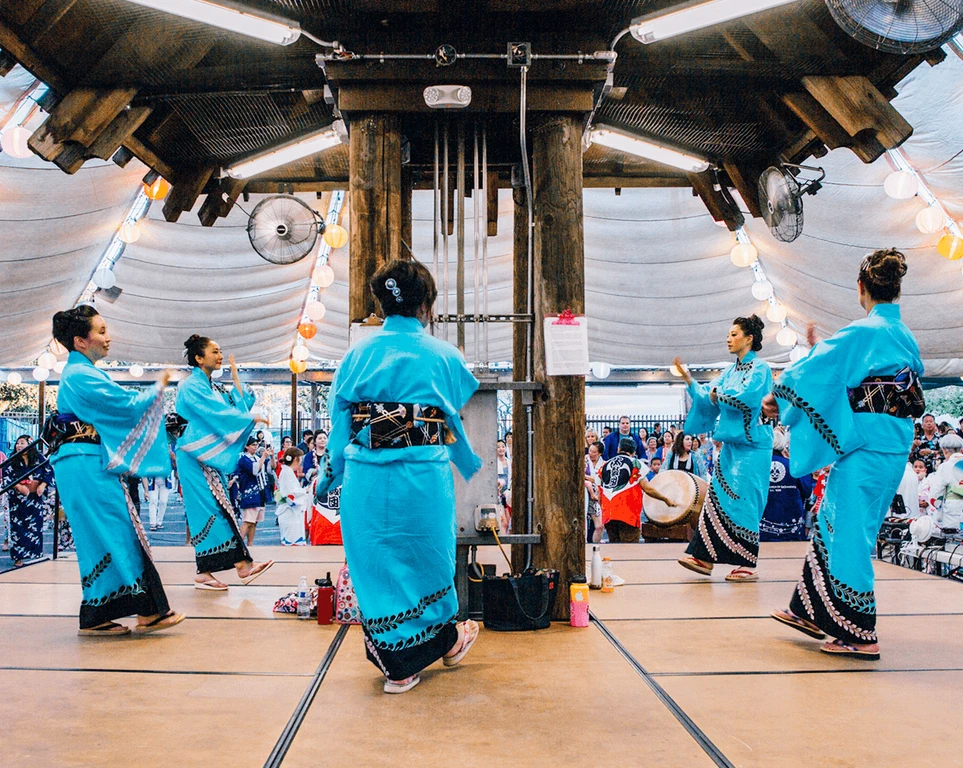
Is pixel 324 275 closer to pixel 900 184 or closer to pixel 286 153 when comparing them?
pixel 286 153

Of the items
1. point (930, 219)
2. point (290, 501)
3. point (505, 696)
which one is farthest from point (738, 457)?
point (290, 501)

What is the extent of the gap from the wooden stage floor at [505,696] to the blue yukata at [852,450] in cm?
24

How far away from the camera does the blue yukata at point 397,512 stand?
2988 mm

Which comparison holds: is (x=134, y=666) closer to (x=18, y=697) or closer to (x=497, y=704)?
(x=18, y=697)

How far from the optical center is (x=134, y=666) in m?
3.28

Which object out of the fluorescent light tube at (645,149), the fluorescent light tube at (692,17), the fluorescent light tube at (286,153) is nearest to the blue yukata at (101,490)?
the fluorescent light tube at (286,153)

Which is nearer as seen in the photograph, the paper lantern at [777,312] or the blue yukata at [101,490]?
the blue yukata at [101,490]

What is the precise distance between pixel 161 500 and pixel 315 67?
9224 millimetres

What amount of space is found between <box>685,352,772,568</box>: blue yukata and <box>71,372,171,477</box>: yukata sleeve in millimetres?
2897

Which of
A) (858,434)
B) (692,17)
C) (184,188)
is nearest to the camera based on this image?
(858,434)

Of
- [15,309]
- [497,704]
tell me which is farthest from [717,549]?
[15,309]

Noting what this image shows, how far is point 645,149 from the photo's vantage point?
5.41 m

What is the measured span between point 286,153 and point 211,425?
1.82 meters

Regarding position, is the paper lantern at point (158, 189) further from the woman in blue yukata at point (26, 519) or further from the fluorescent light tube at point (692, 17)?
the fluorescent light tube at point (692, 17)
